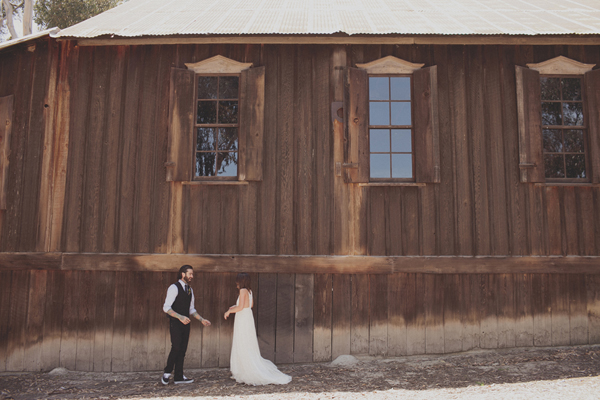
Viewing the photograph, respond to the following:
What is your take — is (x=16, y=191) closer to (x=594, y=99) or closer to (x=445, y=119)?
(x=445, y=119)

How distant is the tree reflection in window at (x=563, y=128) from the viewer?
20.1 ft

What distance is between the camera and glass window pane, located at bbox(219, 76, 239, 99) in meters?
6.22

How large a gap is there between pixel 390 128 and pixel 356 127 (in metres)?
0.56

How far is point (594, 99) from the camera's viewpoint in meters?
6.10

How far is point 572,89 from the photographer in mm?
6250

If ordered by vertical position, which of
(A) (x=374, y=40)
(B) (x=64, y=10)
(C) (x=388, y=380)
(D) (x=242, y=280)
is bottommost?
(C) (x=388, y=380)

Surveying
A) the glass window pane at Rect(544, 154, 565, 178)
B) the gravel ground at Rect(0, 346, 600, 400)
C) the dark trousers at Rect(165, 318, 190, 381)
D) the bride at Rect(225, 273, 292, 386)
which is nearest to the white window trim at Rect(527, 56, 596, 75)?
the glass window pane at Rect(544, 154, 565, 178)

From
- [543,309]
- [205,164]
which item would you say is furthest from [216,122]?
[543,309]

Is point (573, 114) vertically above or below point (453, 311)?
above

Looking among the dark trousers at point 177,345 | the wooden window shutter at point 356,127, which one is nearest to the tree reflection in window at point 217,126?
the wooden window shutter at point 356,127

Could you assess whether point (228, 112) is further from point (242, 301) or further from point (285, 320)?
point (285, 320)

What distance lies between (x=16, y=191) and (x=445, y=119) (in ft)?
21.8

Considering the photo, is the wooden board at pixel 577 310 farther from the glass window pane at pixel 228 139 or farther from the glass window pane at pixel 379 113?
the glass window pane at pixel 228 139

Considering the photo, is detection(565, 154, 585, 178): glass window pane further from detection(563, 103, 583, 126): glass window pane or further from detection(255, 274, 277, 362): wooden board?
detection(255, 274, 277, 362): wooden board
